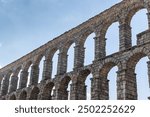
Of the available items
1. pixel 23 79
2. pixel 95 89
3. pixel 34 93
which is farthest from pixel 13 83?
pixel 95 89

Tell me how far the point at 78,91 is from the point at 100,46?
4553 millimetres

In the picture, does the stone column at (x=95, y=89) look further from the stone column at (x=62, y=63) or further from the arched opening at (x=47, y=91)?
the arched opening at (x=47, y=91)

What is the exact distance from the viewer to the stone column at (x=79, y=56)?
93.7 feet

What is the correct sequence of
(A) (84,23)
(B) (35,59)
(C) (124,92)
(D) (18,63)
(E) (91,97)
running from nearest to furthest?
(C) (124,92), (E) (91,97), (A) (84,23), (B) (35,59), (D) (18,63)

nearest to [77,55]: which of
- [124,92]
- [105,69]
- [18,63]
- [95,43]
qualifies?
[95,43]

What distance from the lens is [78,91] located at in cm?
2761

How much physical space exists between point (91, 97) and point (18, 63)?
665 inches

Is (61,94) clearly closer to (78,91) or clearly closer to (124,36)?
(78,91)

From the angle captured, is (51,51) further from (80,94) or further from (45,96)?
(80,94)

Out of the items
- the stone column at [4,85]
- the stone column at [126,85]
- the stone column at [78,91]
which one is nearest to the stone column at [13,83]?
the stone column at [4,85]

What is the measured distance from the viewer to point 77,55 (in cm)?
2897

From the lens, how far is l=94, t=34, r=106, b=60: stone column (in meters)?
26.6

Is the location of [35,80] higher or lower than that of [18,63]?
lower

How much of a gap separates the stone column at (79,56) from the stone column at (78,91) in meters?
1.78
